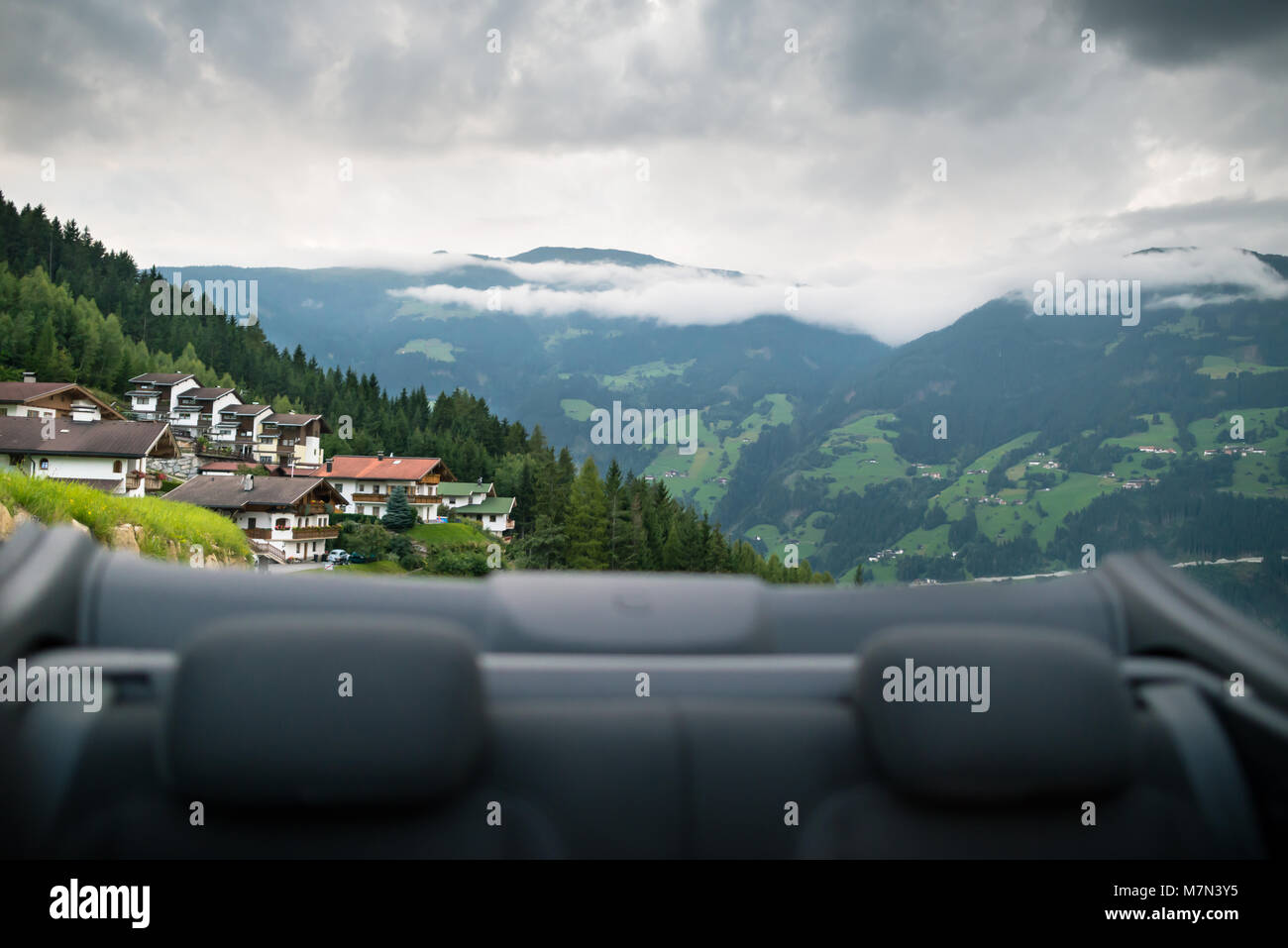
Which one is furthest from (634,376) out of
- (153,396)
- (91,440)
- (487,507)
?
(91,440)

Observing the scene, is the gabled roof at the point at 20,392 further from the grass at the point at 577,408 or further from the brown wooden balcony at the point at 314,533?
the grass at the point at 577,408

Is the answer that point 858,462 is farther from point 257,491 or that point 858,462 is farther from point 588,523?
point 257,491

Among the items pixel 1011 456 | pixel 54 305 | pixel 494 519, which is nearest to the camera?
pixel 1011 456

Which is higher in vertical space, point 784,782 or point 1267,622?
point 1267,622

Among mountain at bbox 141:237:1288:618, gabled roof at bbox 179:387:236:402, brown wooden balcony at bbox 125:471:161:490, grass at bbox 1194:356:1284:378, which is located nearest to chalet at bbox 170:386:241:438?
gabled roof at bbox 179:387:236:402

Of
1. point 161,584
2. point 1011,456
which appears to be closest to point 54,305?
point 1011,456

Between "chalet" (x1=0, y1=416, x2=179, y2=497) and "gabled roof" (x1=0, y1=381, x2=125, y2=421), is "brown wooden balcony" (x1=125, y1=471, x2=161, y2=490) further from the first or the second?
"gabled roof" (x1=0, y1=381, x2=125, y2=421)

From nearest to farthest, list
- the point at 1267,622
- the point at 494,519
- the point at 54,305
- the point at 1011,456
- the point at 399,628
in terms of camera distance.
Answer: the point at 399,628 → the point at 1267,622 → the point at 1011,456 → the point at 494,519 → the point at 54,305

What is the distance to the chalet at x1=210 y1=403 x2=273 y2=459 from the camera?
42969 millimetres

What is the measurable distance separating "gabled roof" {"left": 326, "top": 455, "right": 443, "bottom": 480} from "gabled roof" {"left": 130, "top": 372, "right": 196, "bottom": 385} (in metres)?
13.2

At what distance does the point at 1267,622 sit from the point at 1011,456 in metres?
23.5

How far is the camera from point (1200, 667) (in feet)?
3.94

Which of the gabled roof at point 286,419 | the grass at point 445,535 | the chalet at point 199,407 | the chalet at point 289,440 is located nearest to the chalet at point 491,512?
the grass at point 445,535
